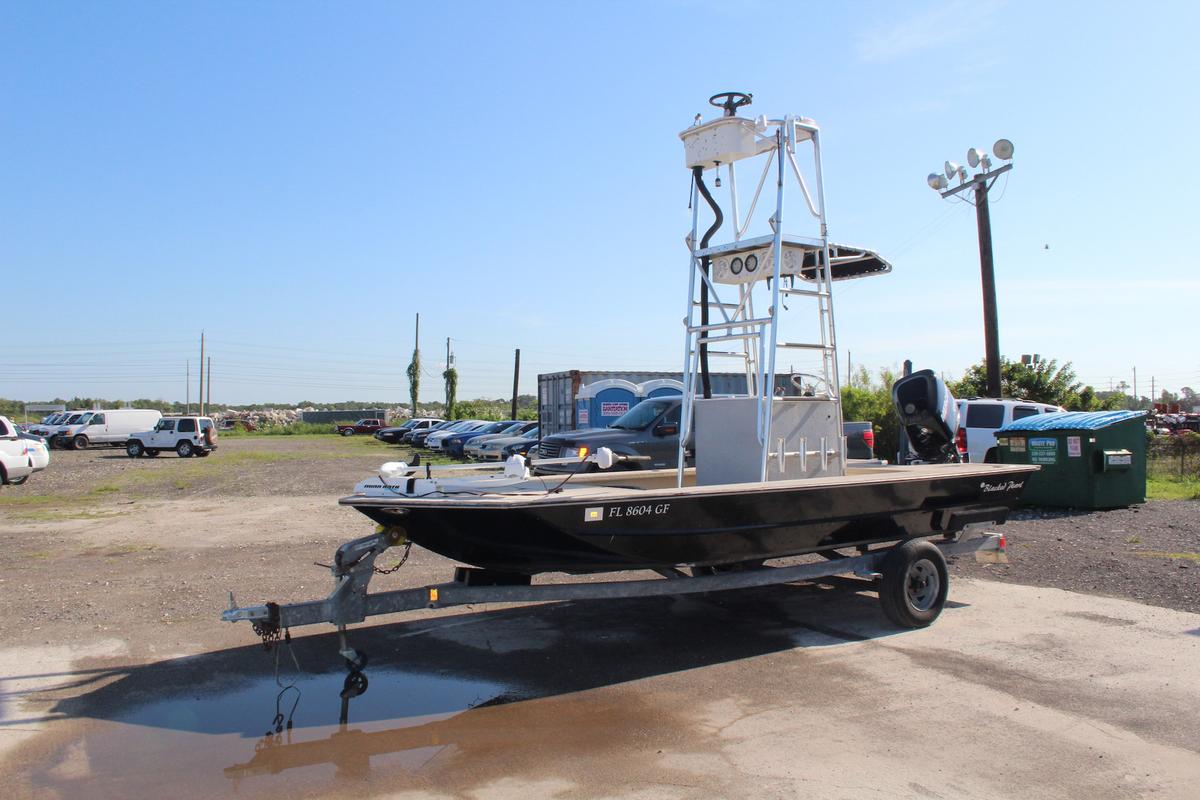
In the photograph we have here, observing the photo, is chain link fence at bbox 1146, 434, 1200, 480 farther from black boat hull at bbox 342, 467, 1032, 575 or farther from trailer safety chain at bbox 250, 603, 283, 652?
trailer safety chain at bbox 250, 603, 283, 652

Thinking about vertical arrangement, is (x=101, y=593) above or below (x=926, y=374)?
below

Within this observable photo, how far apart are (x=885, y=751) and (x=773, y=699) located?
3.03 feet

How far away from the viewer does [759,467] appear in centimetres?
670

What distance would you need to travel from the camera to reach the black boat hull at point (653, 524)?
17.1ft

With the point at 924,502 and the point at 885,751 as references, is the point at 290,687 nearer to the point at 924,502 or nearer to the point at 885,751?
the point at 885,751

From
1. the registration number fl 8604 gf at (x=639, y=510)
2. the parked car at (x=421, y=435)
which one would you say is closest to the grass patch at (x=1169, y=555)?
the registration number fl 8604 gf at (x=639, y=510)

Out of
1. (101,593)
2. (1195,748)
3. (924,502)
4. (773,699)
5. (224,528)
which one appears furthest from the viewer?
(224,528)

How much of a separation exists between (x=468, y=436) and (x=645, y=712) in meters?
28.1

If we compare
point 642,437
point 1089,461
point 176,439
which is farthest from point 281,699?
point 176,439

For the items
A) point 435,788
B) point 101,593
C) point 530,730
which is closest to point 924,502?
point 530,730

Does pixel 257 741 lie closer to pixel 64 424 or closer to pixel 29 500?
pixel 29 500

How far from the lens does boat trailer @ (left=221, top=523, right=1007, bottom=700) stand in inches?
206

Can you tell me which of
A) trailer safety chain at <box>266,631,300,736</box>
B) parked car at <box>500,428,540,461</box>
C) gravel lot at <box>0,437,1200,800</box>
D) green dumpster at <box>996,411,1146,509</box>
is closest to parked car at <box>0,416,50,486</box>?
parked car at <box>500,428,540,461</box>

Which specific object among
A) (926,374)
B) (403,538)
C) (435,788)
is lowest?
(435,788)
